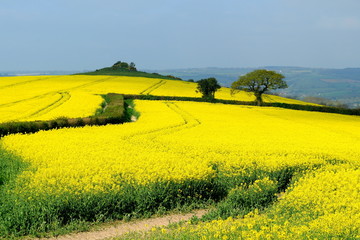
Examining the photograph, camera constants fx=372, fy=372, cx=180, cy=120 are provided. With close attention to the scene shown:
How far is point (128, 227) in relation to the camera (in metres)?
10.0

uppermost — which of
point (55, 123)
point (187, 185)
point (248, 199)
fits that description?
point (55, 123)

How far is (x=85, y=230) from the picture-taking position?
974cm

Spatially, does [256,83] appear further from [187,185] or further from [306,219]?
[306,219]

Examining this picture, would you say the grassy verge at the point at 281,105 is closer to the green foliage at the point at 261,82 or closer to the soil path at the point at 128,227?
the green foliage at the point at 261,82

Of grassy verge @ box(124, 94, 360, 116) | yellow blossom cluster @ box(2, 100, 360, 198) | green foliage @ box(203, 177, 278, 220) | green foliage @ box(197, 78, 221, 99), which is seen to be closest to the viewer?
green foliage @ box(203, 177, 278, 220)

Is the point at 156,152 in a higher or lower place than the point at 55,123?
lower

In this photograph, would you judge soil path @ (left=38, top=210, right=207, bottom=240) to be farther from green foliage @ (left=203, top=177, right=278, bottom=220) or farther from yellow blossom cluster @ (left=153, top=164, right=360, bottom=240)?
yellow blossom cluster @ (left=153, top=164, right=360, bottom=240)

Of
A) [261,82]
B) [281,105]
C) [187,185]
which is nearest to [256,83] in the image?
[261,82]

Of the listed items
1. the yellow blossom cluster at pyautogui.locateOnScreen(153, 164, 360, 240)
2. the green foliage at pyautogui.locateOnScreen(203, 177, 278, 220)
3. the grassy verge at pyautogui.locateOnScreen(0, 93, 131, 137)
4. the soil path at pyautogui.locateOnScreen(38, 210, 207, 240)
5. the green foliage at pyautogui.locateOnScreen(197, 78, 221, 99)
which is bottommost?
the soil path at pyautogui.locateOnScreen(38, 210, 207, 240)

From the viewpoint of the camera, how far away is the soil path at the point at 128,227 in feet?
30.9

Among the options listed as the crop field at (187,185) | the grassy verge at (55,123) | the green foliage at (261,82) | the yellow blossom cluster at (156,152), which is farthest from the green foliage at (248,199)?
the green foliage at (261,82)

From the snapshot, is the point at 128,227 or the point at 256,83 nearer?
the point at 128,227

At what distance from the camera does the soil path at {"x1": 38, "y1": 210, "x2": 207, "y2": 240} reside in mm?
9414

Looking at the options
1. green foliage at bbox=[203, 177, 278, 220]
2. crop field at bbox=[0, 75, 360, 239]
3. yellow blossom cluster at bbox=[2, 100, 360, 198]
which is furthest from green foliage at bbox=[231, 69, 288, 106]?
green foliage at bbox=[203, 177, 278, 220]
